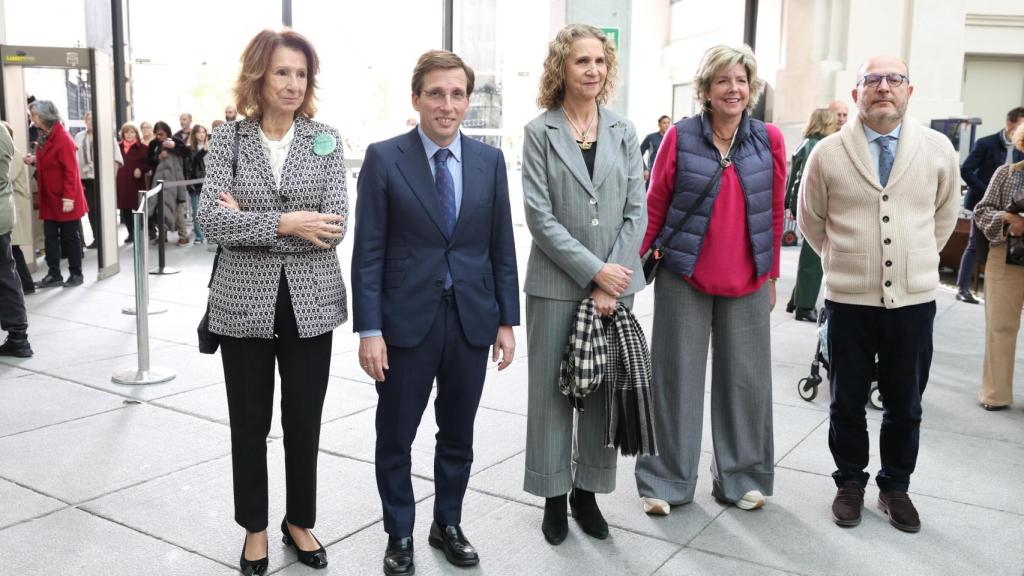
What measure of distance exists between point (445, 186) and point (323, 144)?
435 mm

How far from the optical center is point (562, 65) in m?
3.42

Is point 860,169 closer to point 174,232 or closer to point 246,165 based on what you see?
point 246,165

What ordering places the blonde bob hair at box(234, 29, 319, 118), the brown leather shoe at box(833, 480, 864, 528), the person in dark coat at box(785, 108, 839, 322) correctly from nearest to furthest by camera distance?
the blonde bob hair at box(234, 29, 319, 118) → the brown leather shoe at box(833, 480, 864, 528) → the person in dark coat at box(785, 108, 839, 322)

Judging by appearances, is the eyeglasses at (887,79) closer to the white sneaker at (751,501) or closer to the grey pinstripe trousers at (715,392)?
the grey pinstripe trousers at (715,392)

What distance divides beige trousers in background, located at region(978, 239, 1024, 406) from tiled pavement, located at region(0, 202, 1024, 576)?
0.52ft

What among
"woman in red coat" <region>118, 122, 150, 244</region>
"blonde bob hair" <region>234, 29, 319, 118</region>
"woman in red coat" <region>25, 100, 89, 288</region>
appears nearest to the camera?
"blonde bob hair" <region>234, 29, 319, 118</region>

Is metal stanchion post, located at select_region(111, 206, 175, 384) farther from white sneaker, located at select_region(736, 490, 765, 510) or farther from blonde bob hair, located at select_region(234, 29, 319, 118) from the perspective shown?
white sneaker, located at select_region(736, 490, 765, 510)

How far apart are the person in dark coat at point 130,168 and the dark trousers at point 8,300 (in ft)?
22.7

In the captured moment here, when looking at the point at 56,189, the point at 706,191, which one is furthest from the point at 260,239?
the point at 56,189

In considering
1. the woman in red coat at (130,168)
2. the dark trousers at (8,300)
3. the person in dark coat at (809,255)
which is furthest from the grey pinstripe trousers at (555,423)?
the woman in red coat at (130,168)

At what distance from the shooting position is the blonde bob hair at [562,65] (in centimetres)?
338

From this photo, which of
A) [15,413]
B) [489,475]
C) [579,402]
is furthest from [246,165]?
[15,413]

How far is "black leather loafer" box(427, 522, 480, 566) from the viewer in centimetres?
332

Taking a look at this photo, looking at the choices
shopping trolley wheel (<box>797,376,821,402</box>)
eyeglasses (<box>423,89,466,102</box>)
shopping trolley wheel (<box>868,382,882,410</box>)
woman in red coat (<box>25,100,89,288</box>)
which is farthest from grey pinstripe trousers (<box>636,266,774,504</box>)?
woman in red coat (<box>25,100,89,288</box>)
